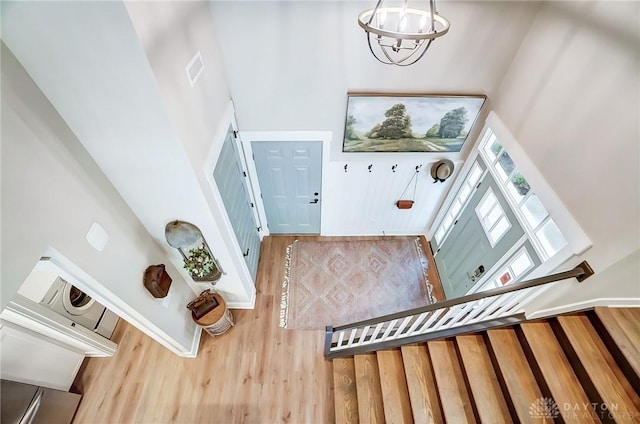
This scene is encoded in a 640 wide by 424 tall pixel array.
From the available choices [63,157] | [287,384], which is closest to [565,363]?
[287,384]

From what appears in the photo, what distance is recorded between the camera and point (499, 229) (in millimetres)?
2865

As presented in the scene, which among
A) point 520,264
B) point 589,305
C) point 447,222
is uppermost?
point 447,222

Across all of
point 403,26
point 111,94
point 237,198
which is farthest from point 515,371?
point 111,94

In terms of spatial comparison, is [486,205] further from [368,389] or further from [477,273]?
[368,389]

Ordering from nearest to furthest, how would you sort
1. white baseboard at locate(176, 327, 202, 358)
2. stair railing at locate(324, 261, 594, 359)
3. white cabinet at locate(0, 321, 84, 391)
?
stair railing at locate(324, 261, 594, 359) < white cabinet at locate(0, 321, 84, 391) < white baseboard at locate(176, 327, 202, 358)

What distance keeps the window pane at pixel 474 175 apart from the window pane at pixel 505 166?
29 centimetres

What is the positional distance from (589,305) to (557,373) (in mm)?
541

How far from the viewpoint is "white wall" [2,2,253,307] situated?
1.23m

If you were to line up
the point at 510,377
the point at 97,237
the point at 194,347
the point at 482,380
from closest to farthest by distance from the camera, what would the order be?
1. the point at 97,237
2. the point at 510,377
3. the point at 482,380
4. the point at 194,347

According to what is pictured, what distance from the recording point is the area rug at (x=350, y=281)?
358 centimetres

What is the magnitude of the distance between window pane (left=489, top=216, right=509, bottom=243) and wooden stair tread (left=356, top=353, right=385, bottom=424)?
5.53 feet

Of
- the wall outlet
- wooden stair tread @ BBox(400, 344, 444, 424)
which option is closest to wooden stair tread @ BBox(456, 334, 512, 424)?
wooden stair tread @ BBox(400, 344, 444, 424)

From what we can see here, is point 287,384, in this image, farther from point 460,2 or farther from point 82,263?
point 460,2

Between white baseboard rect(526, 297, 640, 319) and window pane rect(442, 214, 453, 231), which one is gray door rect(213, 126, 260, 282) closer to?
window pane rect(442, 214, 453, 231)
